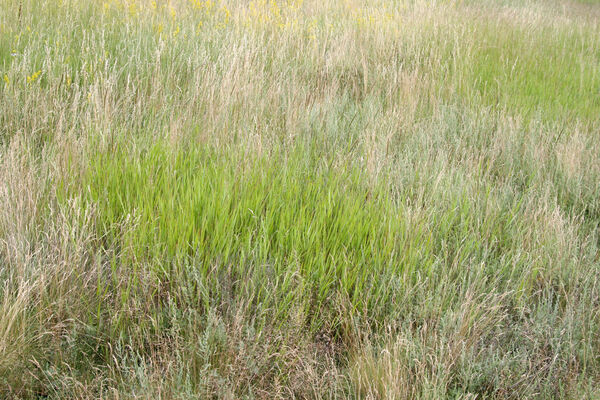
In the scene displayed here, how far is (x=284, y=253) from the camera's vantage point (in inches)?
80.5

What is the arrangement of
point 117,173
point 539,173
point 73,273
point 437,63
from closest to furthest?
point 73,273 < point 117,173 < point 539,173 < point 437,63

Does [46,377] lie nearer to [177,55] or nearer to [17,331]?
[17,331]

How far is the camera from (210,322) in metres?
1.64

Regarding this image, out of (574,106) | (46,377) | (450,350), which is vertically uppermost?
(574,106)

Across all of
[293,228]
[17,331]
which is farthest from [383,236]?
[17,331]

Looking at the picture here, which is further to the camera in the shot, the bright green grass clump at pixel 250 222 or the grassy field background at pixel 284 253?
the bright green grass clump at pixel 250 222

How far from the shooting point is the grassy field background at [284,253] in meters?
1.64

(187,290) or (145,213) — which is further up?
(145,213)

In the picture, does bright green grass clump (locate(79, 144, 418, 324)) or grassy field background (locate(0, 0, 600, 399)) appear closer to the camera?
grassy field background (locate(0, 0, 600, 399))

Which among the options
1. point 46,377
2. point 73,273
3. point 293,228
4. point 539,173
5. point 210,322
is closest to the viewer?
point 46,377

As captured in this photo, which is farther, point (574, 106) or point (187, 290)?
point (574, 106)

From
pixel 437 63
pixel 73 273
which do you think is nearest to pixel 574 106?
pixel 437 63

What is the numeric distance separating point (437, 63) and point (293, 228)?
321cm

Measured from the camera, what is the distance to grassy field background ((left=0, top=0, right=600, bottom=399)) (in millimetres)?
1637
